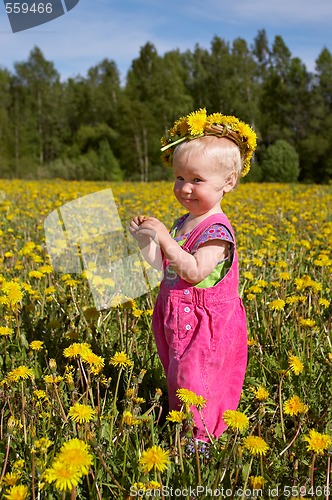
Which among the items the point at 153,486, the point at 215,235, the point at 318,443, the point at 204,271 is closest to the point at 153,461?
the point at 153,486

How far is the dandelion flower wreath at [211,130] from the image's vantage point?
6.16ft

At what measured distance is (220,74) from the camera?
36812mm

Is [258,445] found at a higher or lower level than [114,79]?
lower

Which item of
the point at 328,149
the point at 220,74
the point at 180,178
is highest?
the point at 220,74

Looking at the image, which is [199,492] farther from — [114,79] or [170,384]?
[114,79]

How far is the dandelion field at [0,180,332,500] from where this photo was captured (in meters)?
1.44

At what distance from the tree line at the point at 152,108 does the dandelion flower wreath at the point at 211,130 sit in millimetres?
27964


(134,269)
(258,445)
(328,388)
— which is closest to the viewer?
(258,445)

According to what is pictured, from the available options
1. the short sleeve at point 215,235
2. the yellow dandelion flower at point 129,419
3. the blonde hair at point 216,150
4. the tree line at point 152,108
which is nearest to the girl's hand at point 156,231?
the short sleeve at point 215,235

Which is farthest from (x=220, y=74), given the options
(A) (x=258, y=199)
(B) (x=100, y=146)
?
(A) (x=258, y=199)

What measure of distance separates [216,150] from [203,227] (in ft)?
0.89

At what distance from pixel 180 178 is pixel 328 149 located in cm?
3401

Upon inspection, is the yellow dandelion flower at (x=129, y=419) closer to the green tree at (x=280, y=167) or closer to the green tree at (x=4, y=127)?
the green tree at (x=280, y=167)

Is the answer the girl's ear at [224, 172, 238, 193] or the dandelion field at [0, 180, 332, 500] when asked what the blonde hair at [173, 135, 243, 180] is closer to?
the girl's ear at [224, 172, 238, 193]
